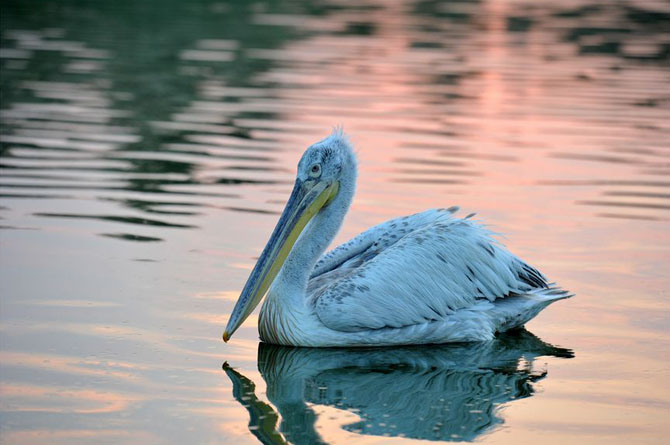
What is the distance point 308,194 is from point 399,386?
1122mm

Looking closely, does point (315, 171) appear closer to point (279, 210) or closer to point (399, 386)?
point (399, 386)

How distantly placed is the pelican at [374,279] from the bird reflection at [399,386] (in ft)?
0.32

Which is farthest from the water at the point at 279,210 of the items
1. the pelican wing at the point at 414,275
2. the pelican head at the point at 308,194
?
the pelican head at the point at 308,194

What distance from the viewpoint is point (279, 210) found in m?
8.14

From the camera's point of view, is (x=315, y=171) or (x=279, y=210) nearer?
(x=315, y=171)

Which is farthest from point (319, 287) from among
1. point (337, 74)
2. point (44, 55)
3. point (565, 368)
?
point (44, 55)

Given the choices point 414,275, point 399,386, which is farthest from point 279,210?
point 399,386

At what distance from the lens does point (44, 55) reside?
627 inches

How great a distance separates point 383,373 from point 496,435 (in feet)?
2.92

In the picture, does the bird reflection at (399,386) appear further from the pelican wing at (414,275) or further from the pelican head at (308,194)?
the pelican head at (308,194)

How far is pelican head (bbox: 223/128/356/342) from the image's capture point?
18.4 ft

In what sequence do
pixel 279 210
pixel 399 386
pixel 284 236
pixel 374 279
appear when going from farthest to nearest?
pixel 279 210
pixel 284 236
pixel 374 279
pixel 399 386

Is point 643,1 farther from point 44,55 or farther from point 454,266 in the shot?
point 454,266

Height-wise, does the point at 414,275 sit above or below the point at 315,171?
below
